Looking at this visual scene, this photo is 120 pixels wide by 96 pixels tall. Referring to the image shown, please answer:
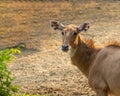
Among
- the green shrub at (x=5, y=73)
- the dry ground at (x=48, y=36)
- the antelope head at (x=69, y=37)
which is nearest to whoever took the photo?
the green shrub at (x=5, y=73)

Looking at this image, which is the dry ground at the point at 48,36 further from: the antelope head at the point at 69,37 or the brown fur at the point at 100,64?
the antelope head at the point at 69,37

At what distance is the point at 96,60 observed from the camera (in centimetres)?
776

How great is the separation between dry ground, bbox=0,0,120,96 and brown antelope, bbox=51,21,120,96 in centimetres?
136

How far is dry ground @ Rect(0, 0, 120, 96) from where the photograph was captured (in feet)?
33.6

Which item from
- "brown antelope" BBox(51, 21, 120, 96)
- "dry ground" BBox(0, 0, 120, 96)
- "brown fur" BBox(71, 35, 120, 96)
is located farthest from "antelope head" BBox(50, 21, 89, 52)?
"dry ground" BBox(0, 0, 120, 96)

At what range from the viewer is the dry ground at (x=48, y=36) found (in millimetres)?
10250

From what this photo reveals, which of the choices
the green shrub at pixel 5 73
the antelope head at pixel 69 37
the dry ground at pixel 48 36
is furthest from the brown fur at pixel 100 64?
→ the green shrub at pixel 5 73

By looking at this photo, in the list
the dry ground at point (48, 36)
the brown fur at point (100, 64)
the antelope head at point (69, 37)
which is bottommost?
the dry ground at point (48, 36)

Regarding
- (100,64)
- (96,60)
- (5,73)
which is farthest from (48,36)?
(5,73)

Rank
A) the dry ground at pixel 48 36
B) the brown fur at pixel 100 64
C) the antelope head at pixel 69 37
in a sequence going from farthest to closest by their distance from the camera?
the dry ground at pixel 48 36 < the antelope head at pixel 69 37 < the brown fur at pixel 100 64

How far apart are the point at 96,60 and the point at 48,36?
8732 mm

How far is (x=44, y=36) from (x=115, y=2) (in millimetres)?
9265

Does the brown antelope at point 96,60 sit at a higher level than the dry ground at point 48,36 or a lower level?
higher

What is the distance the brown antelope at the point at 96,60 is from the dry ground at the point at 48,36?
1357 millimetres
